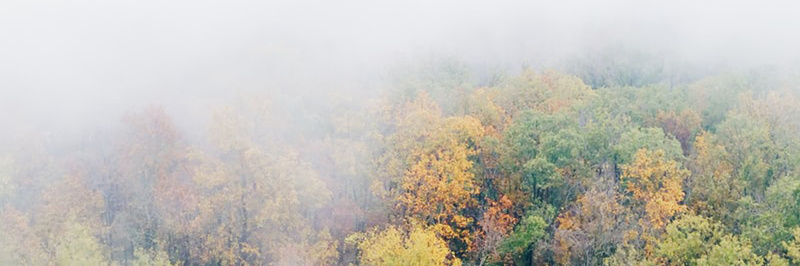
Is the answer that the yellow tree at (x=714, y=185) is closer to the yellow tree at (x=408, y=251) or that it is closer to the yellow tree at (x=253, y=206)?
the yellow tree at (x=408, y=251)

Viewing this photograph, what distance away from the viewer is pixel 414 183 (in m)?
49.2

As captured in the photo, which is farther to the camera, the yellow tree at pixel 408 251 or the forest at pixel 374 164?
the forest at pixel 374 164

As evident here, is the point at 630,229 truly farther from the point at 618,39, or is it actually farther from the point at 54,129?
the point at 618,39

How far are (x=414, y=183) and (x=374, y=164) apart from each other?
18.3 ft

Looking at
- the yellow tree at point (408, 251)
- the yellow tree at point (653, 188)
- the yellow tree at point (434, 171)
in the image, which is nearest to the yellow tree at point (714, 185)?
the yellow tree at point (653, 188)

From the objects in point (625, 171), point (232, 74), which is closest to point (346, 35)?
point (232, 74)

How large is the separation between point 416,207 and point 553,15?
349 feet

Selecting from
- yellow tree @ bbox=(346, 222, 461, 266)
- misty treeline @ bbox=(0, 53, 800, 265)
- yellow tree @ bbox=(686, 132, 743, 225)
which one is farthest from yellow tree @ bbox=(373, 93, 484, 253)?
yellow tree @ bbox=(686, 132, 743, 225)

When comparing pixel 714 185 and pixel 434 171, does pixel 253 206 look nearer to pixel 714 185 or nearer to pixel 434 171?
pixel 434 171

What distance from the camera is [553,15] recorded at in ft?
476

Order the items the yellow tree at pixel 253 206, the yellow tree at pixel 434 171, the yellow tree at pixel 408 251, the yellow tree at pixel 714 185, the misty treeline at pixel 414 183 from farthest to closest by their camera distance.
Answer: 1. the yellow tree at pixel 253 206
2. the yellow tree at pixel 434 171
3. the yellow tree at pixel 714 185
4. the misty treeline at pixel 414 183
5. the yellow tree at pixel 408 251

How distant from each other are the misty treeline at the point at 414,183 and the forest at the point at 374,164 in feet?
0.56

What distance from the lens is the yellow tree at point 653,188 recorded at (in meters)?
41.3

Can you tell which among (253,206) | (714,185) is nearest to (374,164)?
(253,206)
